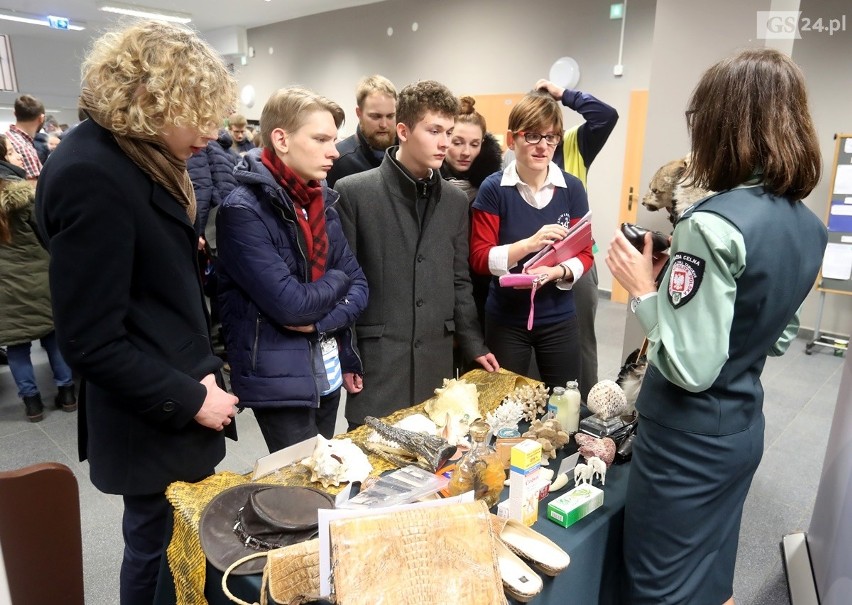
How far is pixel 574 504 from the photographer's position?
134cm

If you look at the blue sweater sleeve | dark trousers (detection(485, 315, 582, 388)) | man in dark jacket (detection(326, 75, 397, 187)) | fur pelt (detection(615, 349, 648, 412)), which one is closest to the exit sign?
man in dark jacket (detection(326, 75, 397, 187))

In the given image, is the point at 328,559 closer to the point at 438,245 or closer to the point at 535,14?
the point at 438,245

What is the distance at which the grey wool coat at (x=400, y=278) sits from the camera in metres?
1.92

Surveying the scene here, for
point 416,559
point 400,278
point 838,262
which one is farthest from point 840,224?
point 416,559

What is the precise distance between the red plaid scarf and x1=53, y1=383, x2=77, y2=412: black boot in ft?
8.97

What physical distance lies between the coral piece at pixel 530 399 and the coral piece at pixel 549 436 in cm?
16

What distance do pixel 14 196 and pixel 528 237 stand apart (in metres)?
2.95

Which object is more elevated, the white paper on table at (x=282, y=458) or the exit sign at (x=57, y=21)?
the exit sign at (x=57, y=21)

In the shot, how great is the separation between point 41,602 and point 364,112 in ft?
7.51

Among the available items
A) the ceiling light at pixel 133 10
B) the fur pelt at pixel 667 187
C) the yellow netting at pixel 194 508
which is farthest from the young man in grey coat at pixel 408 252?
the ceiling light at pixel 133 10

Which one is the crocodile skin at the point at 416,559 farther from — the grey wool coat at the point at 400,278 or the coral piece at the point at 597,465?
the grey wool coat at the point at 400,278

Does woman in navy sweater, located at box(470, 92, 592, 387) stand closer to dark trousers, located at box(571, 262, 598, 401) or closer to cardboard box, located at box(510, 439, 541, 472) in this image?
dark trousers, located at box(571, 262, 598, 401)

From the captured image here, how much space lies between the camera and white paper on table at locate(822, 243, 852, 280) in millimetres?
4527

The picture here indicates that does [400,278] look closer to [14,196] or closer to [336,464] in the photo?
[336,464]
